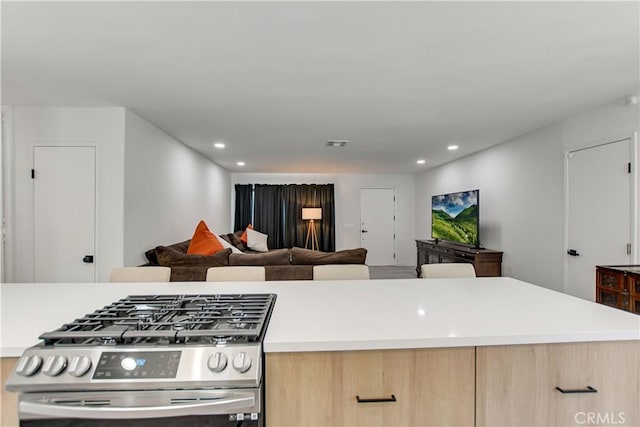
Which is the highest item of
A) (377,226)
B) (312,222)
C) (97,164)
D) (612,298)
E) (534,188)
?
(97,164)

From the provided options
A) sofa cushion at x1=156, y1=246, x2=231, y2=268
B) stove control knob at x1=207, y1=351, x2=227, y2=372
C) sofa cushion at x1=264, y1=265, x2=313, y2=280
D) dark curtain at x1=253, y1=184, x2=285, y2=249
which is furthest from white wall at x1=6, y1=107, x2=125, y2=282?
dark curtain at x1=253, y1=184, x2=285, y2=249

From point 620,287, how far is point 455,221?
9.48ft

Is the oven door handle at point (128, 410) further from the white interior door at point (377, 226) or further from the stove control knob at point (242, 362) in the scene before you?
the white interior door at point (377, 226)

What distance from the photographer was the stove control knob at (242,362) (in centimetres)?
87

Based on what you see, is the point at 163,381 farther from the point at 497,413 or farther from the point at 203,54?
the point at 203,54

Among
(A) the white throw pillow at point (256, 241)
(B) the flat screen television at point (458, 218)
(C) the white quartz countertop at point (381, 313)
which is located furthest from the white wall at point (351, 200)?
(C) the white quartz countertop at point (381, 313)

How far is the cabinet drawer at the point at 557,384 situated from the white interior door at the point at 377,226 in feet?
21.7

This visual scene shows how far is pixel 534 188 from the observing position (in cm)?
383

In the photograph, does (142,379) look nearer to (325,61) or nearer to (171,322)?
(171,322)

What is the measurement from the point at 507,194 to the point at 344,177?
155 inches

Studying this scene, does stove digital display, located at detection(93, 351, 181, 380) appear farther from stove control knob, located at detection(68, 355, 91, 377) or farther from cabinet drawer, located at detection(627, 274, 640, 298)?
cabinet drawer, located at detection(627, 274, 640, 298)

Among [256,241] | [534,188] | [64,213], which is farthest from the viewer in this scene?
[256,241]

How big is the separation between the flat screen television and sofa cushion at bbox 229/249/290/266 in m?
3.02

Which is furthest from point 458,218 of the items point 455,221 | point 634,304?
point 634,304
